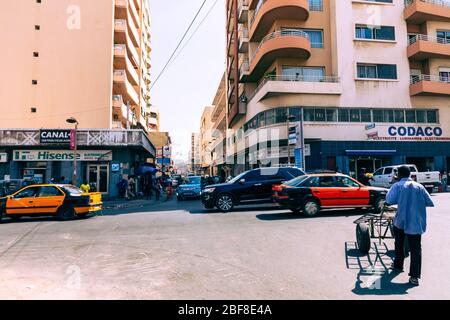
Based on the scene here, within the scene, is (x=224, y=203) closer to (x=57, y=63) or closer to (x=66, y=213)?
(x=66, y=213)

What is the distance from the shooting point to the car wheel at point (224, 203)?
13148mm

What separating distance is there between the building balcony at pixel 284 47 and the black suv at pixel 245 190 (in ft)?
48.4

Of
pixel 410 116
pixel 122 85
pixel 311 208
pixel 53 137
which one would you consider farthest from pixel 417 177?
pixel 122 85

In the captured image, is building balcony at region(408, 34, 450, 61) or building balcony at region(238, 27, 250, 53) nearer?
building balcony at region(408, 34, 450, 61)

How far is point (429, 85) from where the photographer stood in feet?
86.6

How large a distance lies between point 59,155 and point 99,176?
337cm

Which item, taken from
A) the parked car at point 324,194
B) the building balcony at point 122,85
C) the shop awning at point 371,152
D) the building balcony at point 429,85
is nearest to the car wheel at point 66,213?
the parked car at point 324,194

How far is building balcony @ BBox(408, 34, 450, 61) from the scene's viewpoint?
26250mm

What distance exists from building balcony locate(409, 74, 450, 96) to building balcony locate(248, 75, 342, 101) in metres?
7.28

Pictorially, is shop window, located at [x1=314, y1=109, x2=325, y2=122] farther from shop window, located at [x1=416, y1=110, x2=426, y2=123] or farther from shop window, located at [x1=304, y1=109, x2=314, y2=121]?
shop window, located at [x1=416, y1=110, x2=426, y2=123]

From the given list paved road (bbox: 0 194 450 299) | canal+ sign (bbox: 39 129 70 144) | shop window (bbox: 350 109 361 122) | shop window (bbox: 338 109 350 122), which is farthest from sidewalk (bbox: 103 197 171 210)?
shop window (bbox: 350 109 361 122)

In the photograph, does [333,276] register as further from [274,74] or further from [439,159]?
[439,159]

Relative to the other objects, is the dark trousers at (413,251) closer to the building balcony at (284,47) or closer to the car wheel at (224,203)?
the car wheel at (224,203)
